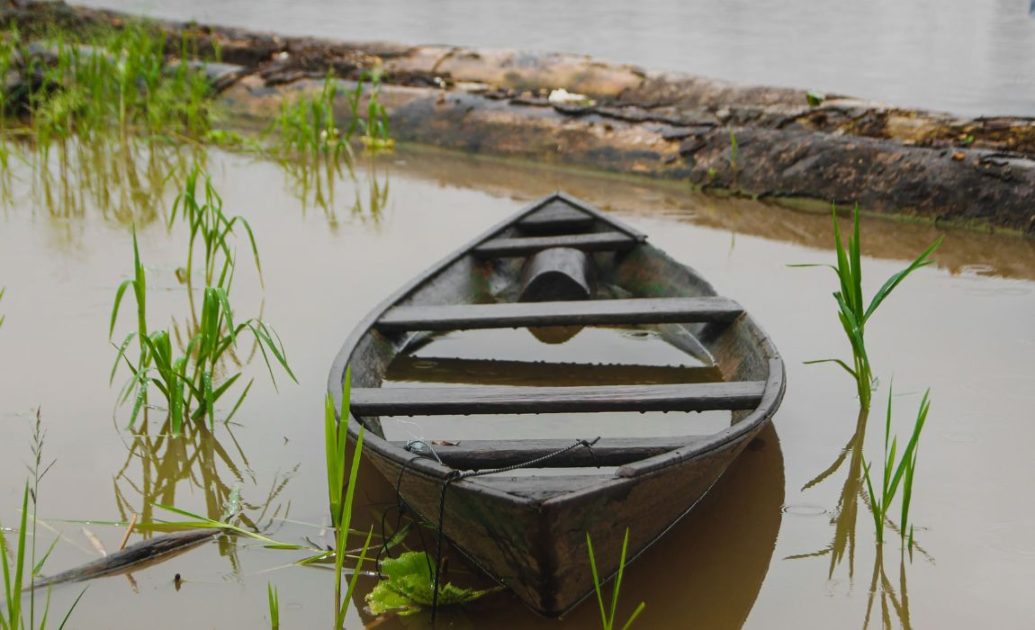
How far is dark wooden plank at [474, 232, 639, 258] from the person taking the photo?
4.13 metres

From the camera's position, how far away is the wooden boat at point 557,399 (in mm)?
2018

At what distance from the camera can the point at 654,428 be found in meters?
2.98

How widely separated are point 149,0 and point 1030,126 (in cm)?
1474

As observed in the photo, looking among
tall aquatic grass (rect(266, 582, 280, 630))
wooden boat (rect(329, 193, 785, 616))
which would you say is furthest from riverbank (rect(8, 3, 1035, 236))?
tall aquatic grass (rect(266, 582, 280, 630))

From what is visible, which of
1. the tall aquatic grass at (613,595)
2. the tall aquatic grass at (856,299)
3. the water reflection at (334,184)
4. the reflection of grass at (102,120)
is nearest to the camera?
the tall aquatic grass at (613,595)

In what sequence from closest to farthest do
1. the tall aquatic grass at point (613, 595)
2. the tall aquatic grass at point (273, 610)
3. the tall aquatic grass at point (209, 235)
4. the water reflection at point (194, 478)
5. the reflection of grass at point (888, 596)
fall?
the tall aquatic grass at point (613, 595)
the tall aquatic grass at point (273, 610)
the reflection of grass at point (888, 596)
the water reflection at point (194, 478)
the tall aquatic grass at point (209, 235)

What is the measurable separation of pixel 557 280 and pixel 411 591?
1.86 meters

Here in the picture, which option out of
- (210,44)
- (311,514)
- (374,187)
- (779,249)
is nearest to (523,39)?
(210,44)

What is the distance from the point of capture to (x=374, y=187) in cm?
588

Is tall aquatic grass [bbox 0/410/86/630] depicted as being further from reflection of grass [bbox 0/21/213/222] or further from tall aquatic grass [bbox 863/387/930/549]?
reflection of grass [bbox 0/21/213/222]

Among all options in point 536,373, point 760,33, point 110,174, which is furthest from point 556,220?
point 760,33

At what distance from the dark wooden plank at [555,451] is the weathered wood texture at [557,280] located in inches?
56.3

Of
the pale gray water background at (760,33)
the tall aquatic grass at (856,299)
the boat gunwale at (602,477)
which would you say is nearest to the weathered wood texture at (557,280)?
the boat gunwale at (602,477)

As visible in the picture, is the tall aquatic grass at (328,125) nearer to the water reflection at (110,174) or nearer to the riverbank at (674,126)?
the riverbank at (674,126)
